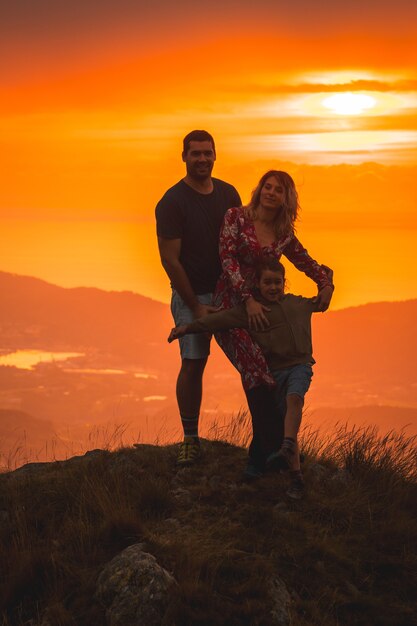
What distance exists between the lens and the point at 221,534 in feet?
20.4

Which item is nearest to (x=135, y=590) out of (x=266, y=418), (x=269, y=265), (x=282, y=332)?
(x=266, y=418)

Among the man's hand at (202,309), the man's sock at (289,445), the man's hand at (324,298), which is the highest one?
the man's hand at (324,298)

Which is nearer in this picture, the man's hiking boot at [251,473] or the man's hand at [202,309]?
the man's hand at [202,309]

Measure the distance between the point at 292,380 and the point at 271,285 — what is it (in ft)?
2.58

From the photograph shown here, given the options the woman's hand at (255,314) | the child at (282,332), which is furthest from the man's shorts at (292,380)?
the woman's hand at (255,314)

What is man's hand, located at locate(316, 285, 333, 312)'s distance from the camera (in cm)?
687

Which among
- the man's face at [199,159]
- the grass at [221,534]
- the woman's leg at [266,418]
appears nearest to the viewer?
the grass at [221,534]

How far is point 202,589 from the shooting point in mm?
5410

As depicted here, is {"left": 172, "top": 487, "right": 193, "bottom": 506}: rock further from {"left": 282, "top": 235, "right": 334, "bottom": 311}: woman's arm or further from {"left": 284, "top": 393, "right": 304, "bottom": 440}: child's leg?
{"left": 282, "top": 235, "right": 334, "bottom": 311}: woman's arm

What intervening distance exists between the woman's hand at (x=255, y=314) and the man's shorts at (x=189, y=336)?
29.9 inches

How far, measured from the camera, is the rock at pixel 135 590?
529 cm

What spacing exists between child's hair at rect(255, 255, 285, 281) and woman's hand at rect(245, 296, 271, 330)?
250 mm

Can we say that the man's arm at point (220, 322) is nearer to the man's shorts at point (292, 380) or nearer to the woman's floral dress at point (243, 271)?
the woman's floral dress at point (243, 271)

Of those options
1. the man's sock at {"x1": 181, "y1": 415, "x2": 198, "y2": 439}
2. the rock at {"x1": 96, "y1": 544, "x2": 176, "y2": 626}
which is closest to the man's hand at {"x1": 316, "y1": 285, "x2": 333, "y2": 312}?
the man's sock at {"x1": 181, "y1": 415, "x2": 198, "y2": 439}
